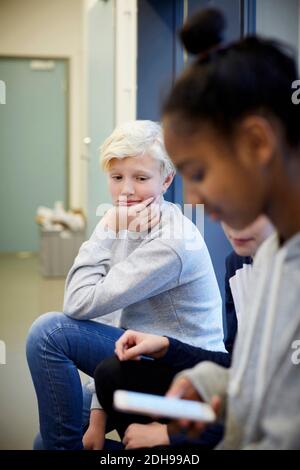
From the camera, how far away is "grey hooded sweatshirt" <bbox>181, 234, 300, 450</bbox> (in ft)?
2.50

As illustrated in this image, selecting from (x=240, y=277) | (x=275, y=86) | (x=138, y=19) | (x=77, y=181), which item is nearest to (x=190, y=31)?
(x=275, y=86)

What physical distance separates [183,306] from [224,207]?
0.77 metres

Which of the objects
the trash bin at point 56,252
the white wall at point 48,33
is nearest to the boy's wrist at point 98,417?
the trash bin at point 56,252

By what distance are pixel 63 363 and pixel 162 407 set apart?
2.67ft

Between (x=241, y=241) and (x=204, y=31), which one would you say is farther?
(x=241, y=241)

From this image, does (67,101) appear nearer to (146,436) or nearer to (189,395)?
(146,436)

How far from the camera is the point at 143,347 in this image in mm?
1248

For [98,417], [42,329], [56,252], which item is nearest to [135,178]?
[42,329]

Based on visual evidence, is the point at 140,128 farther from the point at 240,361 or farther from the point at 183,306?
the point at 240,361

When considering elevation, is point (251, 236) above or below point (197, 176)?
below

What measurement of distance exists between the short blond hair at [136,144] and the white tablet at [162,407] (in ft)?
2.86

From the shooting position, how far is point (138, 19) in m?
3.23

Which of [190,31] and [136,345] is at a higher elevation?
[190,31]
